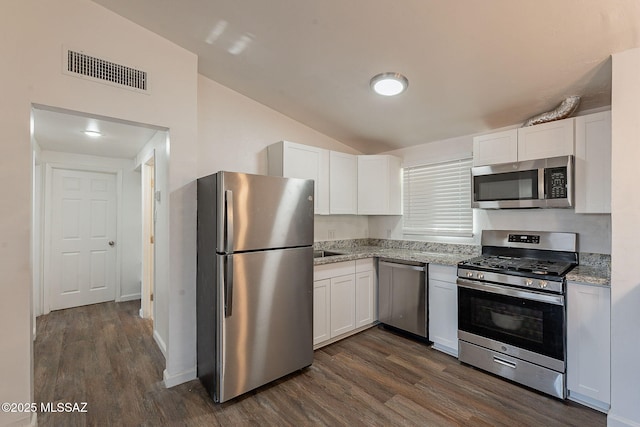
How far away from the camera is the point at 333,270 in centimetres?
300

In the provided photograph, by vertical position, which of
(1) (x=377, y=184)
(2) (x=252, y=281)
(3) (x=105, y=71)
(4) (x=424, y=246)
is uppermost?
(3) (x=105, y=71)

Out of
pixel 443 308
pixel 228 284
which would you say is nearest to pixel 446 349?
pixel 443 308

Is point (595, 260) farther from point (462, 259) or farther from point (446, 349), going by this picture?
point (446, 349)

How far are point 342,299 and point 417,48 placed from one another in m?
2.42

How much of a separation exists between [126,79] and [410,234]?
11.3ft

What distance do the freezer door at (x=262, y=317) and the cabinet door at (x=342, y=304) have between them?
0.47 metres

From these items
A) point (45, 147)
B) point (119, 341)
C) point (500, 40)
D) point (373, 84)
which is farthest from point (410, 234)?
point (45, 147)

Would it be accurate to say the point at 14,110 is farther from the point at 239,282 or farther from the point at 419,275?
the point at 419,275

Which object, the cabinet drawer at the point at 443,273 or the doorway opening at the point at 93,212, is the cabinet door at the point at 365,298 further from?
Result: the doorway opening at the point at 93,212

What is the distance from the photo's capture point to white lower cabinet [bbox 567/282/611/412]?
1.97 meters

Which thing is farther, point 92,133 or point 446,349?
point 92,133

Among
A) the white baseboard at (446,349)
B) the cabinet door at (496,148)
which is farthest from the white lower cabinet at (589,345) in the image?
the cabinet door at (496,148)

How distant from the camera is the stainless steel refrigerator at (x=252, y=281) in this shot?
6.86 feet

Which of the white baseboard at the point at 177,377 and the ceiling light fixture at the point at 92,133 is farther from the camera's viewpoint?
the ceiling light fixture at the point at 92,133
